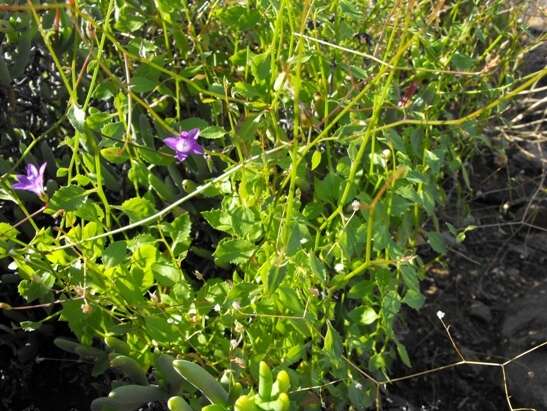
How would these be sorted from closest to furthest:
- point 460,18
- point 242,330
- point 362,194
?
point 242,330
point 362,194
point 460,18

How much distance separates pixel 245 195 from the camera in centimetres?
136

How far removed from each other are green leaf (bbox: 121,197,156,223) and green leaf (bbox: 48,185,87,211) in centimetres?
7

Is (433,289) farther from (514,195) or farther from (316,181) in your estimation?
(316,181)

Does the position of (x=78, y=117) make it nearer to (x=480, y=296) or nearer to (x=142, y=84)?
(x=142, y=84)

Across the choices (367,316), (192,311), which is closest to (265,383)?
(192,311)

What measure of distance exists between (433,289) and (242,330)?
1.25 m

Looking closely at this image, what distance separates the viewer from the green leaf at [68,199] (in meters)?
1.33

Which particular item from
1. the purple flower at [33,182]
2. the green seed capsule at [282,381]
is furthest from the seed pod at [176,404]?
the purple flower at [33,182]

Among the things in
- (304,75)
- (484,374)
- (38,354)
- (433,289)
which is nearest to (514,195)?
(433,289)

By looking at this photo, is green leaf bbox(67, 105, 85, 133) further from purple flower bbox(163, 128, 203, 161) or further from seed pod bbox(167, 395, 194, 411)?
seed pod bbox(167, 395, 194, 411)

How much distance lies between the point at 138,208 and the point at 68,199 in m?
0.11

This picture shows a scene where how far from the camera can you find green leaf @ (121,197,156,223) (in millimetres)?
1381

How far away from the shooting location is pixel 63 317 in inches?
56.9

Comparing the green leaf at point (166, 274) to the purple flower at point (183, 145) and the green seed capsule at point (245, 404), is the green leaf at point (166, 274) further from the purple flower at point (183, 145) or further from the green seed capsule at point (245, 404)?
the green seed capsule at point (245, 404)
